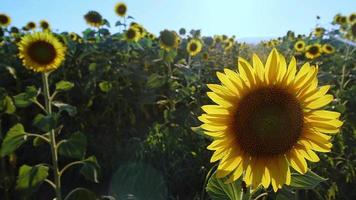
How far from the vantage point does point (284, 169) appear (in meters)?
1.06

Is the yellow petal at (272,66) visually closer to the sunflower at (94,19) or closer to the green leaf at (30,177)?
the green leaf at (30,177)

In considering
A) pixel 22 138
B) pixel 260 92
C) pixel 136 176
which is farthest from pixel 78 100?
pixel 260 92

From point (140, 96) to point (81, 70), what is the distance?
2.55 feet

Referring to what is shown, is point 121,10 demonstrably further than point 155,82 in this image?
Yes

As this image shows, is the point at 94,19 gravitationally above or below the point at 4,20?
below

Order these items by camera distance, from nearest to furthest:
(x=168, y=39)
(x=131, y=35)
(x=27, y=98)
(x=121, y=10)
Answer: (x=27, y=98)
(x=168, y=39)
(x=131, y=35)
(x=121, y=10)

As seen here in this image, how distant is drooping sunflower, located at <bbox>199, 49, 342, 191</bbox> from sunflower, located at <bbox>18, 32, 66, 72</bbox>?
1.62m

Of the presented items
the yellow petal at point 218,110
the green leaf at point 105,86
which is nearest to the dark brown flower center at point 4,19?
the green leaf at point 105,86

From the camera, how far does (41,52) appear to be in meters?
2.54

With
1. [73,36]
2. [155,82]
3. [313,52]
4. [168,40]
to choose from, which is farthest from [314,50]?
[73,36]

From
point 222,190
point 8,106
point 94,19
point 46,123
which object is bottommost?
point 222,190

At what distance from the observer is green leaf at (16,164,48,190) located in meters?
2.06

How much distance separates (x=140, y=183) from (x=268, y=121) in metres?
1.61

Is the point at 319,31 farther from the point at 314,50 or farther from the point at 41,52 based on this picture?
the point at 41,52
